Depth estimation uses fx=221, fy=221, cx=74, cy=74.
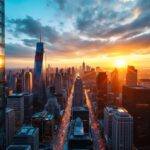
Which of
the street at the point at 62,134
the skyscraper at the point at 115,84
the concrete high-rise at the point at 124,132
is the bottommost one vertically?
the street at the point at 62,134

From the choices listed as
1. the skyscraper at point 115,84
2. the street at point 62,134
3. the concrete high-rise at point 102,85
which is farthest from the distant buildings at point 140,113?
the skyscraper at point 115,84

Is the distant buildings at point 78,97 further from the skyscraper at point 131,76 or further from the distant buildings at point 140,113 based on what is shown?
the distant buildings at point 140,113

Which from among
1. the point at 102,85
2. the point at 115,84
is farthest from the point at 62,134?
the point at 115,84

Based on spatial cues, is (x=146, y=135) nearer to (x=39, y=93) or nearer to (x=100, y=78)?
(x=100, y=78)

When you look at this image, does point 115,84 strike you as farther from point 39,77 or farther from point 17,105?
point 17,105

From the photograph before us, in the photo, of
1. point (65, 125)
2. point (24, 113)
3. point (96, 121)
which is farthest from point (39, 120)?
point (96, 121)

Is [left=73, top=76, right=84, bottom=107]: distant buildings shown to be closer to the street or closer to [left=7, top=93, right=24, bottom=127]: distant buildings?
the street

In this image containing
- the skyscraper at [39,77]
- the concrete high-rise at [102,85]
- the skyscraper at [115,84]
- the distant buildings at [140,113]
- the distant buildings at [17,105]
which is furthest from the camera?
the skyscraper at [115,84]

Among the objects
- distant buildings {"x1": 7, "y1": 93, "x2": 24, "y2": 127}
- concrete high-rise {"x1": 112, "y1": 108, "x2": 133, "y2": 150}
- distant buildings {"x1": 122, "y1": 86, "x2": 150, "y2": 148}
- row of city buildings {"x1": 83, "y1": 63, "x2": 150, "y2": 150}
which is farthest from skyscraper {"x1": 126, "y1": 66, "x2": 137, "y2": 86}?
concrete high-rise {"x1": 112, "y1": 108, "x2": 133, "y2": 150}

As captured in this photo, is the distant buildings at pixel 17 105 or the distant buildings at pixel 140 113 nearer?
the distant buildings at pixel 140 113
